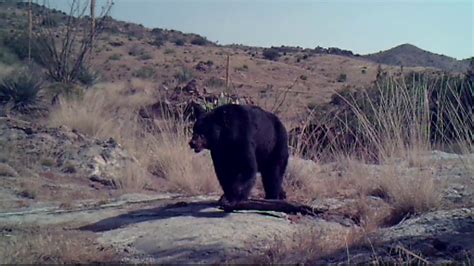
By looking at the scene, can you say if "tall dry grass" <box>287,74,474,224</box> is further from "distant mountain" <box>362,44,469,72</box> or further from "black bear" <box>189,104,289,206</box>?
"distant mountain" <box>362,44,469,72</box>

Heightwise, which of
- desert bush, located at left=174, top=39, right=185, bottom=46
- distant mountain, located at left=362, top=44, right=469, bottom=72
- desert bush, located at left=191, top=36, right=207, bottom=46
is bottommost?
desert bush, located at left=174, top=39, right=185, bottom=46

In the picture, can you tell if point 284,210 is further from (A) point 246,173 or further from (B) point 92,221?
(B) point 92,221

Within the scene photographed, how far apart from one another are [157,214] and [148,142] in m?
5.41

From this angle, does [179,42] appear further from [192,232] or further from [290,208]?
[192,232]

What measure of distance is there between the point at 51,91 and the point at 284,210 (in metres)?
13.7

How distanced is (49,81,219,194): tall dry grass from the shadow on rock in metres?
1.91

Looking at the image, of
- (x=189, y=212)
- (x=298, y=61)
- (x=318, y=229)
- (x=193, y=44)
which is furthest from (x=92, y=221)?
(x=193, y=44)

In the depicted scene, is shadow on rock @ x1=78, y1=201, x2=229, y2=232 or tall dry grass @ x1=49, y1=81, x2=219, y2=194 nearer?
shadow on rock @ x1=78, y1=201, x2=229, y2=232

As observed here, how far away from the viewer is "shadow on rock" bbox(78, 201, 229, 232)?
7879 mm

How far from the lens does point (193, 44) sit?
77125mm

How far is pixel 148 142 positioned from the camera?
45.0 ft

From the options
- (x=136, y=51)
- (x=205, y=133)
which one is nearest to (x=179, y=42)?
(x=136, y=51)

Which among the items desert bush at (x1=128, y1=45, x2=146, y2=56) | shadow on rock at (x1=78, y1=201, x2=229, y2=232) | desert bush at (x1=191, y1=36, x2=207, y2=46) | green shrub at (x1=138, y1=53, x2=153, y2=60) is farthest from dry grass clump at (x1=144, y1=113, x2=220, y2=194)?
desert bush at (x1=191, y1=36, x2=207, y2=46)

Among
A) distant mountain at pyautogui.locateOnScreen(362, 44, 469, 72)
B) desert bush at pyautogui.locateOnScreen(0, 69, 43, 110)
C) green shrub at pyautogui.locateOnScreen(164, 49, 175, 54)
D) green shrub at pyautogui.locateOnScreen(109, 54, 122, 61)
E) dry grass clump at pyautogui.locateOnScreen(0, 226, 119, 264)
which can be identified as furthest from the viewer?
distant mountain at pyautogui.locateOnScreen(362, 44, 469, 72)
